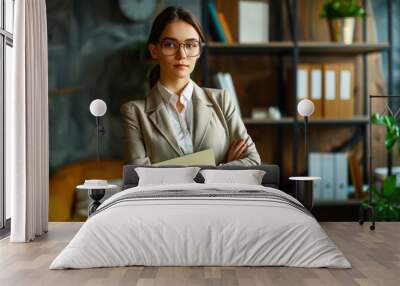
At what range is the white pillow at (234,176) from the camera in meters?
6.27

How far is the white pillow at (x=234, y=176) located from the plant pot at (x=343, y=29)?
150 cm

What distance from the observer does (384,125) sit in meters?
7.10

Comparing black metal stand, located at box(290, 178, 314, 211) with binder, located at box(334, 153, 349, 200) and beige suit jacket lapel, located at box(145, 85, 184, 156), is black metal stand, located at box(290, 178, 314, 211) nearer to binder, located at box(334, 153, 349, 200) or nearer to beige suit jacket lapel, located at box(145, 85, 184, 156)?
binder, located at box(334, 153, 349, 200)

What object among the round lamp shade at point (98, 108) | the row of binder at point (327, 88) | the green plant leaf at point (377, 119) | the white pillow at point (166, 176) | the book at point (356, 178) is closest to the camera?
the white pillow at point (166, 176)

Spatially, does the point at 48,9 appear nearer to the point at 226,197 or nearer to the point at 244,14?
the point at 244,14

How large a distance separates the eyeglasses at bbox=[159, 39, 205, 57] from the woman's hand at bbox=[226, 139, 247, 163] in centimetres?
90

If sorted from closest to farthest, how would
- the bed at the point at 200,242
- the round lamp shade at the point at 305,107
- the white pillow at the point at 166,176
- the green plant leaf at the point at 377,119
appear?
the bed at the point at 200,242, the white pillow at the point at 166,176, the round lamp shade at the point at 305,107, the green plant leaf at the point at 377,119

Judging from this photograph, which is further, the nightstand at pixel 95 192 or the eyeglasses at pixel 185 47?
the eyeglasses at pixel 185 47

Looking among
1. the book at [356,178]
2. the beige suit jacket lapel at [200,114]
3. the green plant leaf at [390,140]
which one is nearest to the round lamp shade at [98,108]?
the beige suit jacket lapel at [200,114]

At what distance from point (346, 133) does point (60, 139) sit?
273 cm

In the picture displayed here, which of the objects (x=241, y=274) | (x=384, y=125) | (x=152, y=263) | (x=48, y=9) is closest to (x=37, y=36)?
(x=48, y=9)

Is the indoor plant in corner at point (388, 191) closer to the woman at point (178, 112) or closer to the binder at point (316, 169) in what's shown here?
the binder at point (316, 169)

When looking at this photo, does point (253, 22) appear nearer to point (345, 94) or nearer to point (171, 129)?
point (345, 94)

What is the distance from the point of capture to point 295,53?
676 centimetres
